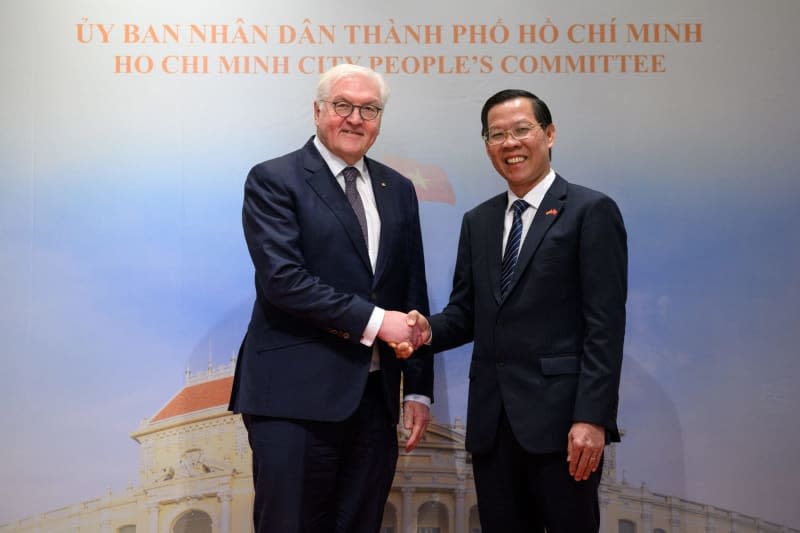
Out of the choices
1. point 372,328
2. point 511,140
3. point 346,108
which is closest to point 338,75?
point 346,108

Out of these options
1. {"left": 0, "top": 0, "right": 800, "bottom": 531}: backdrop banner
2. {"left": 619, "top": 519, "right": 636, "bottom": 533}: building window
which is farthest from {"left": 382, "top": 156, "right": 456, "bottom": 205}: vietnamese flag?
{"left": 619, "top": 519, "right": 636, "bottom": 533}: building window

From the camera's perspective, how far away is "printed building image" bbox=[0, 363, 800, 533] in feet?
10.7

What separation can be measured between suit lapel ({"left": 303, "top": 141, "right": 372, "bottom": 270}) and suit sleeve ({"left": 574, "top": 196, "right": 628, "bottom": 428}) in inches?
26.0

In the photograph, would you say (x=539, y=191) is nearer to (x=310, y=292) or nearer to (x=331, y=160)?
(x=331, y=160)

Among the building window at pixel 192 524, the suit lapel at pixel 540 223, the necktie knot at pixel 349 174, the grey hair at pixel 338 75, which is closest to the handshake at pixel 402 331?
the suit lapel at pixel 540 223

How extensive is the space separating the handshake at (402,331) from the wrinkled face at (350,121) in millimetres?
544

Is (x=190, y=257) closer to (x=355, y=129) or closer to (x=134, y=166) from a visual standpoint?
(x=134, y=166)

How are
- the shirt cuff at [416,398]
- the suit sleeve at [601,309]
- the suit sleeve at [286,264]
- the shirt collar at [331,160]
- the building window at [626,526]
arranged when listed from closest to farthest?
the suit sleeve at [601,309]
the suit sleeve at [286,264]
the shirt collar at [331,160]
the shirt cuff at [416,398]
the building window at [626,526]

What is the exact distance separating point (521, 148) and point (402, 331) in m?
0.67

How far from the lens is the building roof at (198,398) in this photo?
3.29m

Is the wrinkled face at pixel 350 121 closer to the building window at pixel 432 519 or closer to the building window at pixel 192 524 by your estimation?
the building window at pixel 432 519

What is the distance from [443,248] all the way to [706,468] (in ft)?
4.75

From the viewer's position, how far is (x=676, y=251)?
3318mm

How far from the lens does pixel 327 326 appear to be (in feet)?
7.39
